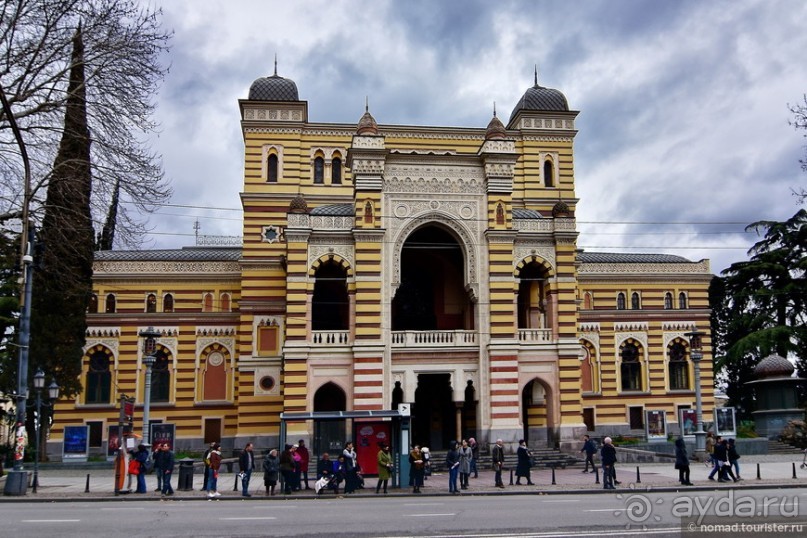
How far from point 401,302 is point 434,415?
21.1 feet

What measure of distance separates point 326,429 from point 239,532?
1664cm

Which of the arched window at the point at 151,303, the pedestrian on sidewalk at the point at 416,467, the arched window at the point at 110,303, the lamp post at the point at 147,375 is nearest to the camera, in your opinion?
the pedestrian on sidewalk at the point at 416,467

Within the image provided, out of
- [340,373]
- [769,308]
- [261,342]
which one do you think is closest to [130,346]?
[261,342]

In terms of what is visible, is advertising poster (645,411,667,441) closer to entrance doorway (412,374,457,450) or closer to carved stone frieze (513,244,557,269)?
carved stone frieze (513,244,557,269)

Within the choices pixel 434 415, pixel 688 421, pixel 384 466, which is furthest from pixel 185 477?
pixel 688 421

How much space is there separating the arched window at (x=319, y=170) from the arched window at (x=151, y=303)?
11249mm

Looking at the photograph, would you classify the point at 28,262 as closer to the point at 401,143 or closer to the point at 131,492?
the point at 131,492

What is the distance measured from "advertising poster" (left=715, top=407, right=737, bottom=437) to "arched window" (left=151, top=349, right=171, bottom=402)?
2815 cm

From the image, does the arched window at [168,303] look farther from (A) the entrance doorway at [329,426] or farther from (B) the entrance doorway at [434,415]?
(B) the entrance doorway at [434,415]

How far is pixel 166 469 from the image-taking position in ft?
85.7

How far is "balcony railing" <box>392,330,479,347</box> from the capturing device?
37188 millimetres

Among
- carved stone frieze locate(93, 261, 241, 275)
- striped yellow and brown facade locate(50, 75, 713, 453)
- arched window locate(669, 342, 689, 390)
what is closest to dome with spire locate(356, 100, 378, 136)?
striped yellow and brown facade locate(50, 75, 713, 453)

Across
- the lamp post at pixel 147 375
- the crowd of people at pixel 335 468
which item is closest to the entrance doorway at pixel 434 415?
the crowd of people at pixel 335 468

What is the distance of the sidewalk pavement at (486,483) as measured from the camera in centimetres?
2550
